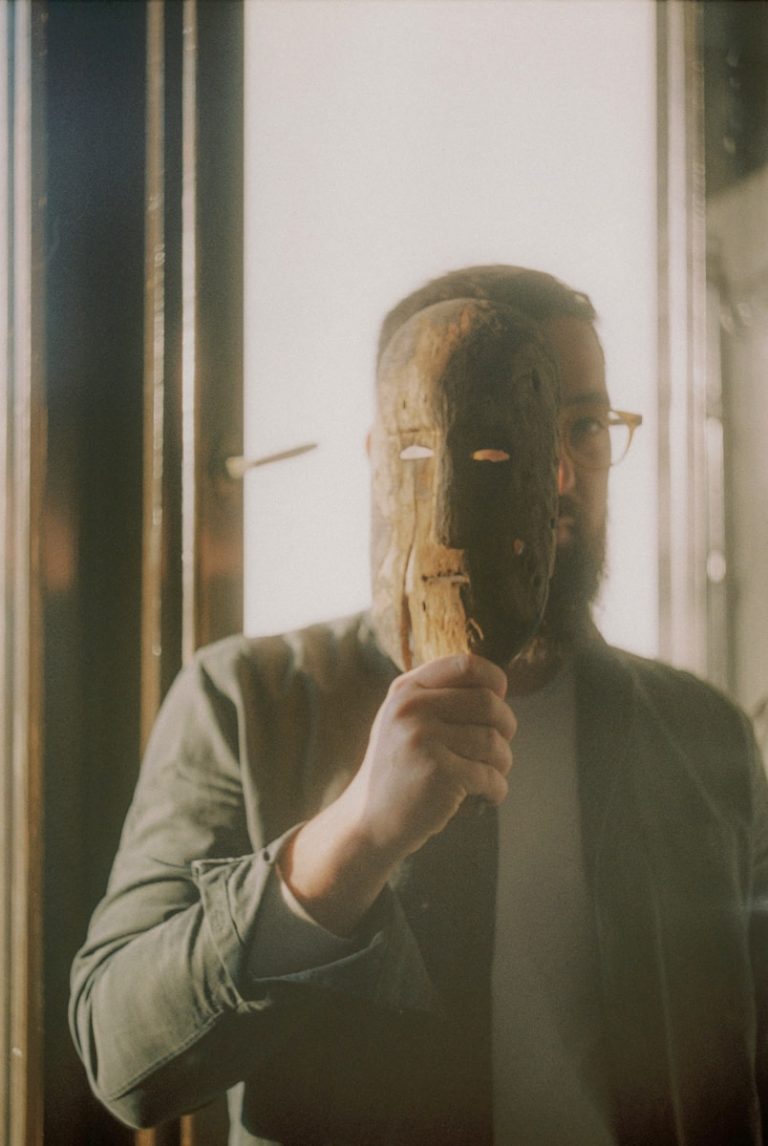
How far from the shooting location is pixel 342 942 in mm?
472

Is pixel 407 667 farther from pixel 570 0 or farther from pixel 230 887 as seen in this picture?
pixel 570 0

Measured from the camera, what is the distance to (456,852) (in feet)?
1.75

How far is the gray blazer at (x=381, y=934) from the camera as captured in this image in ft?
1.65

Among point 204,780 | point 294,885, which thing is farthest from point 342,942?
point 204,780

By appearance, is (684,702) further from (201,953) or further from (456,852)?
(201,953)

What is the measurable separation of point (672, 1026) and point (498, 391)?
42 centimetres

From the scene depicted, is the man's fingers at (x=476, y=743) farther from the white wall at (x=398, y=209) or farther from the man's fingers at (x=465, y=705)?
the white wall at (x=398, y=209)

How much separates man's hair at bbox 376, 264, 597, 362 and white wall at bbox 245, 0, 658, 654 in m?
0.02

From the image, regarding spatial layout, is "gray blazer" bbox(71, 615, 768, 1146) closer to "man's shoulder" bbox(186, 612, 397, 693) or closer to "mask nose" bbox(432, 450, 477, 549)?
"man's shoulder" bbox(186, 612, 397, 693)

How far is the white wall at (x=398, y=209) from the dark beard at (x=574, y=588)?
27mm

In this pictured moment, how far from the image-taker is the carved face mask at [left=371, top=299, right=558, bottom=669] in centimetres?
44

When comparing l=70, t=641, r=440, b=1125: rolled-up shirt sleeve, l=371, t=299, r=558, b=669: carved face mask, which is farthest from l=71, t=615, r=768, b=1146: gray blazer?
l=371, t=299, r=558, b=669: carved face mask

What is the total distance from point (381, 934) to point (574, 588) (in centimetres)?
23

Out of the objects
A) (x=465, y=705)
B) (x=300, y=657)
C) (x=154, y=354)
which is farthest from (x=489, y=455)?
(x=154, y=354)
